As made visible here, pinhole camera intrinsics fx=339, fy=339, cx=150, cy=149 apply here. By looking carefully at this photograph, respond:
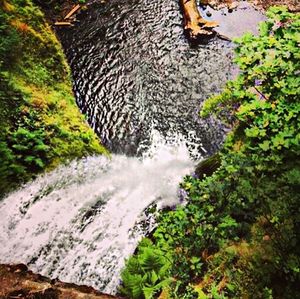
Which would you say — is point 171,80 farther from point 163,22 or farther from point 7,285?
point 7,285

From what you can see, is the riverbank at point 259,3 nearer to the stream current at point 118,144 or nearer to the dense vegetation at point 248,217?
the stream current at point 118,144

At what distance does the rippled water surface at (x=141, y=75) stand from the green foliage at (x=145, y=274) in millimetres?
3338

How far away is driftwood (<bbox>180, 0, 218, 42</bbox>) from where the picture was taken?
37.2 ft

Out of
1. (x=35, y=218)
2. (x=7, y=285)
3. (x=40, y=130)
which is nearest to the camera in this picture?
(x=7, y=285)

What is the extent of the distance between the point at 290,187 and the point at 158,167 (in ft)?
14.1

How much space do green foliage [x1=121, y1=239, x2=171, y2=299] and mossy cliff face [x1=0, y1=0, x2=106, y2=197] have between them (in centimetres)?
328

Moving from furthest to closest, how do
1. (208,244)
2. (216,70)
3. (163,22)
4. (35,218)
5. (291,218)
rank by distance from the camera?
1. (163,22)
2. (216,70)
3. (35,218)
4. (208,244)
5. (291,218)

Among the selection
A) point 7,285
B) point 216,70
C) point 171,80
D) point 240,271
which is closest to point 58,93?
point 171,80

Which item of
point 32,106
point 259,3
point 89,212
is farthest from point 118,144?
point 259,3

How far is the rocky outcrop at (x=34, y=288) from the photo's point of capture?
16.1 feet

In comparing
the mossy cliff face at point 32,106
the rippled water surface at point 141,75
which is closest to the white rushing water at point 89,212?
the mossy cliff face at point 32,106

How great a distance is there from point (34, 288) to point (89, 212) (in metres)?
2.25

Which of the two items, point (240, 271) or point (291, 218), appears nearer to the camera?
point (291, 218)

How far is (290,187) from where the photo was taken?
412 centimetres
